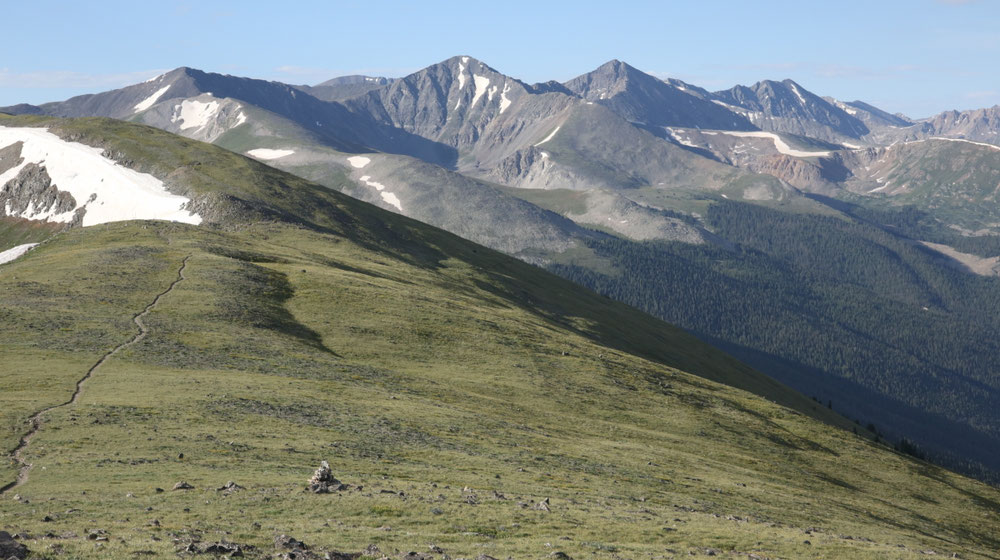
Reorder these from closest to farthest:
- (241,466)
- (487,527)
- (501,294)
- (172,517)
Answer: (172,517) < (487,527) < (241,466) < (501,294)

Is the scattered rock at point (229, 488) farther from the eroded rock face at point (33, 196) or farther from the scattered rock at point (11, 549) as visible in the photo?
the eroded rock face at point (33, 196)

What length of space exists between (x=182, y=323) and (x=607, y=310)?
101 m

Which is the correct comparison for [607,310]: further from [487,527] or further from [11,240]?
[487,527]

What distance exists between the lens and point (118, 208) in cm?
15188

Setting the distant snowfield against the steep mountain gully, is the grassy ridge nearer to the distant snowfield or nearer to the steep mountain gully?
the steep mountain gully

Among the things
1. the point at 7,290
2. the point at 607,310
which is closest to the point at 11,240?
the point at 7,290

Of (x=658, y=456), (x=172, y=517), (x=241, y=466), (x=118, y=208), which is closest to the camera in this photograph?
(x=172, y=517)

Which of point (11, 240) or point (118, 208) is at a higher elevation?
point (118, 208)

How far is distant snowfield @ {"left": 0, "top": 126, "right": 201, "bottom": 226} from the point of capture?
148m

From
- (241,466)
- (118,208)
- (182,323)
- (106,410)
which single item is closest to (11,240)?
(118,208)

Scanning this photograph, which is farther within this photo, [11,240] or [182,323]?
[11,240]

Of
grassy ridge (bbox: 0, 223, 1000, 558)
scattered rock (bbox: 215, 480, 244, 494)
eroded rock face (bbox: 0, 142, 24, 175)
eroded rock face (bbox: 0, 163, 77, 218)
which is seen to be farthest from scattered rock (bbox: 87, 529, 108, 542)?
eroded rock face (bbox: 0, 142, 24, 175)

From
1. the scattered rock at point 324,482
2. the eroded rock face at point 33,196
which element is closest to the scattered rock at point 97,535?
the scattered rock at point 324,482

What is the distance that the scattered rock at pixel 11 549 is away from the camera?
70.9 feet
